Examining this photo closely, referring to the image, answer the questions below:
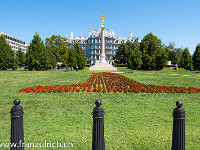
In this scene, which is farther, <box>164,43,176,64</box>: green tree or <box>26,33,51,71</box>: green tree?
<box>164,43,176,64</box>: green tree

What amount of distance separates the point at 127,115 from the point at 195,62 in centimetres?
4402

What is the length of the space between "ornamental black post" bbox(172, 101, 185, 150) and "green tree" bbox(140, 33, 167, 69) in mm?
50185

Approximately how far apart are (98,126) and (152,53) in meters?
53.2

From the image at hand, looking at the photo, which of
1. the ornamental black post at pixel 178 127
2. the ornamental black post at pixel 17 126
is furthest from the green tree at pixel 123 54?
the ornamental black post at pixel 17 126

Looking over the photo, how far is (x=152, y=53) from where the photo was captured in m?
52.6

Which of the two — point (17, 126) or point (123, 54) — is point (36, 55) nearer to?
point (17, 126)

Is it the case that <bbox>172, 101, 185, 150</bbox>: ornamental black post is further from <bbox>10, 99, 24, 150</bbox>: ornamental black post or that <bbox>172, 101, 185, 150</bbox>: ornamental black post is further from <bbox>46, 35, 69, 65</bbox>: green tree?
<bbox>46, 35, 69, 65</bbox>: green tree

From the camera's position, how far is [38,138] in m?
3.97

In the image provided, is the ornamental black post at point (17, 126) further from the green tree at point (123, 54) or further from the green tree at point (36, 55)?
the green tree at point (123, 54)

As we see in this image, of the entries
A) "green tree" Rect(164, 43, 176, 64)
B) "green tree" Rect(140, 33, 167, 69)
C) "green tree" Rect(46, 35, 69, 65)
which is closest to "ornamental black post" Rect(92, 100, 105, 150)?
"green tree" Rect(140, 33, 167, 69)

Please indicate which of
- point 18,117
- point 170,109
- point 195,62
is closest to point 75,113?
point 18,117

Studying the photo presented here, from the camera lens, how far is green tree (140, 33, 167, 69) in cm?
5123

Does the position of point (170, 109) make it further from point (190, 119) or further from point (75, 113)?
point (75, 113)

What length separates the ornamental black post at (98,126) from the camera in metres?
2.86
